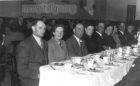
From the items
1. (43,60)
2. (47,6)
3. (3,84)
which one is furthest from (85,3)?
(43,60)

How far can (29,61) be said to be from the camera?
3.02 meters

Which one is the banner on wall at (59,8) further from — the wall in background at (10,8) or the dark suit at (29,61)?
the dark suit at (29,61)

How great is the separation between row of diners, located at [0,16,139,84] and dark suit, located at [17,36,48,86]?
67mm

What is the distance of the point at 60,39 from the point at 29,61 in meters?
0.67

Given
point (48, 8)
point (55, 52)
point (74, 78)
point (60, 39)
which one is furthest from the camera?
point (48, 8)

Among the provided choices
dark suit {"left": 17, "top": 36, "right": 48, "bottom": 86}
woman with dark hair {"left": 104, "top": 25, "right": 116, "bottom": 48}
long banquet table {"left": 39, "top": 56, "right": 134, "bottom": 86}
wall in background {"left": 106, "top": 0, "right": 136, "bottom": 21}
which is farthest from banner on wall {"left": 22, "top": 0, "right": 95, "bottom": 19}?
long banquet table {"left": 39, "top": 56, "right": 134, "bottom": 86}

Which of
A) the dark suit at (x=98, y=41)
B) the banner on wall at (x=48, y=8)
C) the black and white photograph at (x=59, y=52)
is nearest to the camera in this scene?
the black and white photograph at (x=59, y=52)

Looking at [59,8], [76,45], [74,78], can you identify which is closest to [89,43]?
→ [76,45]

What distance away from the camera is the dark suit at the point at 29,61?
296cm

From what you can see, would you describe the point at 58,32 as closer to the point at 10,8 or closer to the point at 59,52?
the point at 59,52

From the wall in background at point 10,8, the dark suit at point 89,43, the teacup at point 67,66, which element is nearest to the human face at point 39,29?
the teacup at point 67,66

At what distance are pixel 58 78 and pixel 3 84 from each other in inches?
89.2

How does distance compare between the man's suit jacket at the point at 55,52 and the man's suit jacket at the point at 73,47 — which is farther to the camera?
the man's suit jacket at the point at 73,47

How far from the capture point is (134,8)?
10977 millimetres
